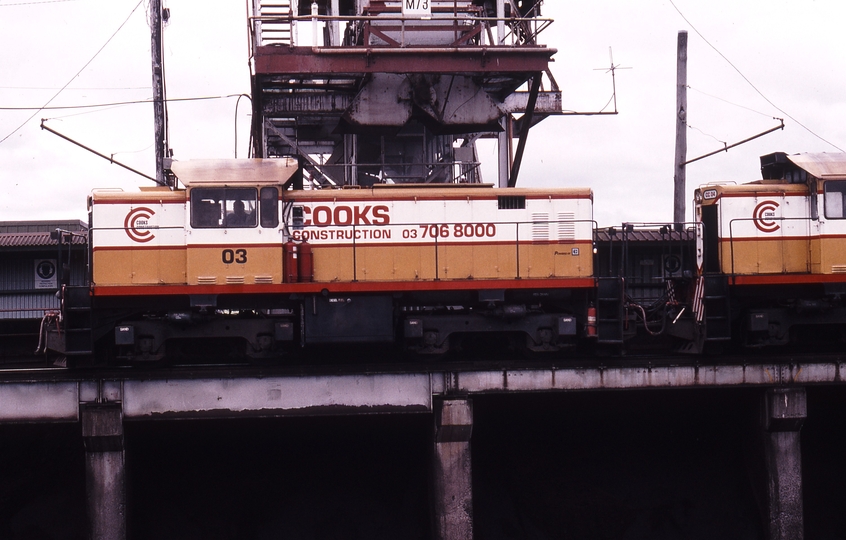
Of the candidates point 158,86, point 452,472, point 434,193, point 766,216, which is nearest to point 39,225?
point 158,86

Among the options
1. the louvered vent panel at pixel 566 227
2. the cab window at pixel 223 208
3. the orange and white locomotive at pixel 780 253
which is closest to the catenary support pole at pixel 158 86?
the cab window at pixel 223 208

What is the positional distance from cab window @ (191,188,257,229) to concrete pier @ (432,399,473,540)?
5.30 meters

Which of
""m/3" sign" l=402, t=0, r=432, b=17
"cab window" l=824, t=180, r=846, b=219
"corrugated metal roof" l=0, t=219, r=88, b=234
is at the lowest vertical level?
"cab window" l=824, t=180, r=846, b=219

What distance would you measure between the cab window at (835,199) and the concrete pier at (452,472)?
29.4 feet

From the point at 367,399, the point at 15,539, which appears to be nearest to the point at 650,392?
the point at 367,399

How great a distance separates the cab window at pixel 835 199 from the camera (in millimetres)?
15820

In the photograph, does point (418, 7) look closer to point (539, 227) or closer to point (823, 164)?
point (539, 227)

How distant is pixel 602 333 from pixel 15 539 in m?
12.2

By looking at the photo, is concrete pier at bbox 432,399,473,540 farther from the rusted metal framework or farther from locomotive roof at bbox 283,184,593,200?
the rusted metal framework

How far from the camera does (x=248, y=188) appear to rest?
1468 centimetres

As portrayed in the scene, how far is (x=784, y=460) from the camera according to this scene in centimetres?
1402

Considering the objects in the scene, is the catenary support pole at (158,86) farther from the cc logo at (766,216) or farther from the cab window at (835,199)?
the cab window at (835,199)

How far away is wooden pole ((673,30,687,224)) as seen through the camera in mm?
22969

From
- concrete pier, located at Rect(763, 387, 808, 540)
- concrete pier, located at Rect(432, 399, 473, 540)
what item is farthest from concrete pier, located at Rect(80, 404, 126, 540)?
concrete pier, located at Rect(763, 387, 808, 540)
